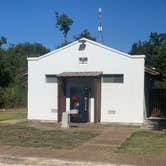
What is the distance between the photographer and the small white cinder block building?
20453 millimetres

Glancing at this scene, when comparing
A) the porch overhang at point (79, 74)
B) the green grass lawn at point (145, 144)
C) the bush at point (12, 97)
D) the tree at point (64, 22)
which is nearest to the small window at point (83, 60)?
the porch overhang at point (79, 74)

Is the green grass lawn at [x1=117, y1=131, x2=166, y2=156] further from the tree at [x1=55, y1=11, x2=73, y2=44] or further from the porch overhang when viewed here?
the tree at [x1=55, y1=11, x2=73, y2=44]

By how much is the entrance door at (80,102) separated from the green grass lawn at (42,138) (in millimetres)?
4788

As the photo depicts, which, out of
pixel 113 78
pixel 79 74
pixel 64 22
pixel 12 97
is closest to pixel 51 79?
pixel 79 74

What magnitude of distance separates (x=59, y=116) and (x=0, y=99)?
572 inches

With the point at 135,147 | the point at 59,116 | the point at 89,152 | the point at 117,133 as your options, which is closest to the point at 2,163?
the point at 89,152

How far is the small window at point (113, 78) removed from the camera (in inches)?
819

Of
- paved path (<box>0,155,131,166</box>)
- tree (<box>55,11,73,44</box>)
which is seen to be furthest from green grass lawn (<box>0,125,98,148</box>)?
tree (<box>55,11,73,44</box>)

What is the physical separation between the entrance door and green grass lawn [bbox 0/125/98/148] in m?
4.79

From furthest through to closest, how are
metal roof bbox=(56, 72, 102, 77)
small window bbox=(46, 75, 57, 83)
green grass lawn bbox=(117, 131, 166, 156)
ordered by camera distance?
small window bbox=(46, 75, 57, 83) < metal roof bbox=(56, 72, 102, 77) < green grass lawn bbox=(117, 131, 166, 156)

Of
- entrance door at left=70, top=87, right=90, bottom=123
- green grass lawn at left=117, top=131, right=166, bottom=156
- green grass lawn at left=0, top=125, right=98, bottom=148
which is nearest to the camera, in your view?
green grass lawn at left=117, top=131, right=166, bottom=156

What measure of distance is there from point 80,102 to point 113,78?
7.86ft

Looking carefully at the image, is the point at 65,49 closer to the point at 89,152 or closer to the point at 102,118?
the point at 102,118

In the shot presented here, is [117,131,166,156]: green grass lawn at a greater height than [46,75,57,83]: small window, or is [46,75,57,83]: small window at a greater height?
[46,75,57,83]: small window
